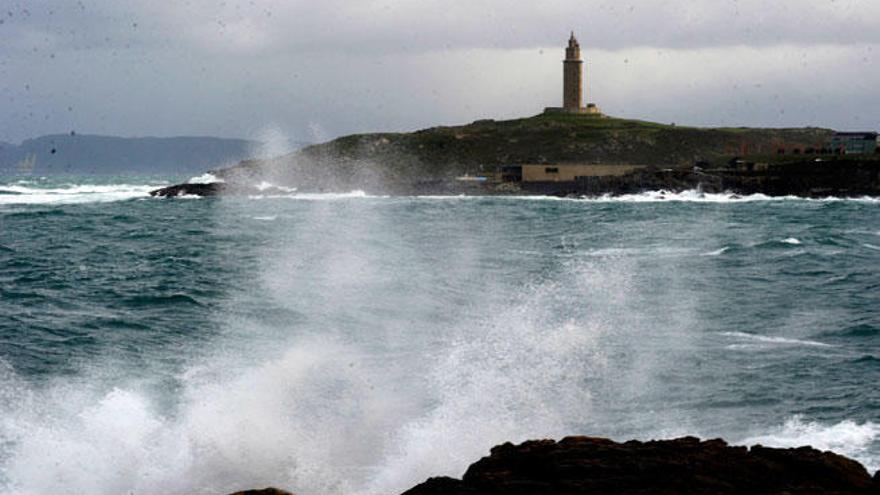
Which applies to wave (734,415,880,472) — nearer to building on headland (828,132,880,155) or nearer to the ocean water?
the ocean water

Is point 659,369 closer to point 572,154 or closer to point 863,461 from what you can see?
point 863,461

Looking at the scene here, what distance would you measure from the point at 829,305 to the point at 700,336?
8.11m

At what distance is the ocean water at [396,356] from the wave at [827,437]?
75 mm

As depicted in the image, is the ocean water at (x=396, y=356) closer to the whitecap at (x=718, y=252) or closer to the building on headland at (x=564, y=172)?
the whitecap at (x=718, y=252)

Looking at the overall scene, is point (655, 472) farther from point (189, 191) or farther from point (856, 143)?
point (856, 143)

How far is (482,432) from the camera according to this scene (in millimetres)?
22141

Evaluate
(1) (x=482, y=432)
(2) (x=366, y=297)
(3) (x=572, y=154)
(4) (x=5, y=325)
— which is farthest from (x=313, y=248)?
(3) (x=572, y=154)

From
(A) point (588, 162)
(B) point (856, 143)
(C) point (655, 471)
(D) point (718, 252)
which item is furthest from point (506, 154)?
(C) point (655, 471)

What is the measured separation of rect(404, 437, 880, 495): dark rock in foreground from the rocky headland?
408 ft

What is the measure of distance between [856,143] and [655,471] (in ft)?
534

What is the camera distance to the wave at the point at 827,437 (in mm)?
20719

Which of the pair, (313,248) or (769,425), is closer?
(769,425)

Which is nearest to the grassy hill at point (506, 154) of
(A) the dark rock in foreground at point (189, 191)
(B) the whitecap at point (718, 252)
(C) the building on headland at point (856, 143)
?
(C) the building on headland at point (856, 143)

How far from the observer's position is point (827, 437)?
2167 centimetres
